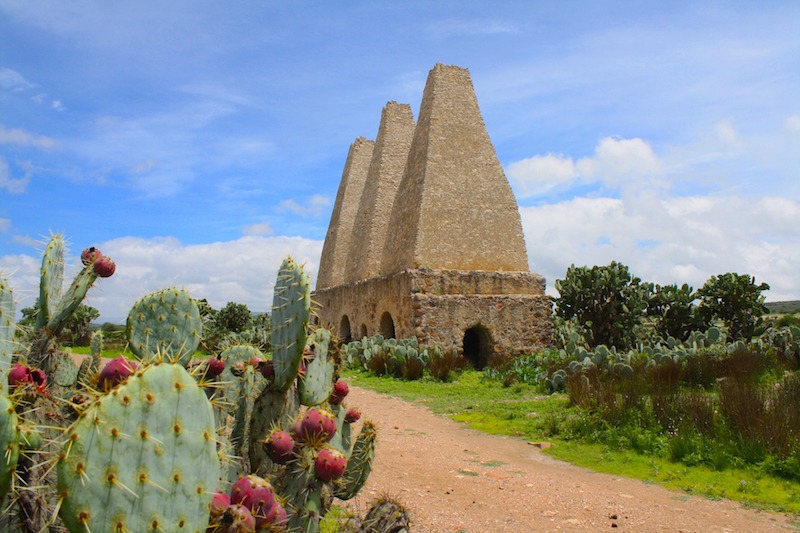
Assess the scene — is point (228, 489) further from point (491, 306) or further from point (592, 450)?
point (491, 306)

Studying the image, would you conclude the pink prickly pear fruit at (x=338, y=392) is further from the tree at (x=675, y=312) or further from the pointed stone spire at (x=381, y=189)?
the pointed stone spire at (x=381, y=189)

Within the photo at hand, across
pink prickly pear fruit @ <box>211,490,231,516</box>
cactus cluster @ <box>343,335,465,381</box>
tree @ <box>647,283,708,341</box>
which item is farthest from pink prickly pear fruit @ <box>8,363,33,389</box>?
tree @ <box>647,283,708,341</box>

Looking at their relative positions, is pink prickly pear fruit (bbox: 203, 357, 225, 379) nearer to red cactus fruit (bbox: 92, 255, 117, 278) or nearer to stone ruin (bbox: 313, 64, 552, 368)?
red cactus fruit (bbox: 92, 255, 117, 278)

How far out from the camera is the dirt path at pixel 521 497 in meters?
4.70

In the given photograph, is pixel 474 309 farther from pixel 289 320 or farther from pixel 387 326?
pixel 289 320

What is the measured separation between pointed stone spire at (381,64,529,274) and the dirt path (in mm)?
8407

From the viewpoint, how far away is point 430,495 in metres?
5.22

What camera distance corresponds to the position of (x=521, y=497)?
530cm

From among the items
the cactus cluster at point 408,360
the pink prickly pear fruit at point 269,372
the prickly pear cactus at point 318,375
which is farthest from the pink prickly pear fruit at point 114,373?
the cactus cluster at point 408,360

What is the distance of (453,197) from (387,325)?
13.5 ft

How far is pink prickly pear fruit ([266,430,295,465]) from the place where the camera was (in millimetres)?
2787

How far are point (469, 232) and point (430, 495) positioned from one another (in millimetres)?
10715

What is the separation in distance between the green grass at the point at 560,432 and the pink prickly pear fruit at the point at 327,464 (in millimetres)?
4212

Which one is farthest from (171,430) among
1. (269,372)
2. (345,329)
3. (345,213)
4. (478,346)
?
(345,213)
